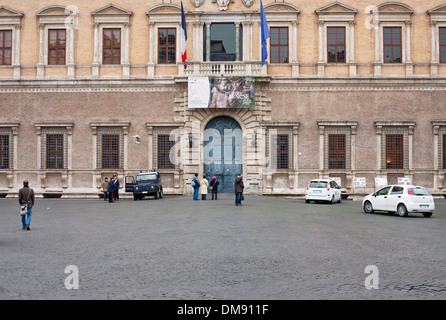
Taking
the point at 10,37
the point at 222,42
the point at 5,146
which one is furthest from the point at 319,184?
the point at 10,37

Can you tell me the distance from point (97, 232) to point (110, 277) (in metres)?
6.67

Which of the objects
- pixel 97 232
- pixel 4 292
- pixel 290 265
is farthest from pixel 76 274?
pixel 97 232

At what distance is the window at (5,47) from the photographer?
35750mm

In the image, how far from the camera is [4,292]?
25.2 ft

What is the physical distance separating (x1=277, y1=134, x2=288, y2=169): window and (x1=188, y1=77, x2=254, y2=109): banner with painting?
313 cm

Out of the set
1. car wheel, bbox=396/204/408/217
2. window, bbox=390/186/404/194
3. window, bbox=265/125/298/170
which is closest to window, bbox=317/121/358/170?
window, bbox=265/125/298/170

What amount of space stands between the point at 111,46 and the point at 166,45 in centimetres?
368

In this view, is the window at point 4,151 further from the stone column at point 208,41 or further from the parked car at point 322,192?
the parked car at point 322,192

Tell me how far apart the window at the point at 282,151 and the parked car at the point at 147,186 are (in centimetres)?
783

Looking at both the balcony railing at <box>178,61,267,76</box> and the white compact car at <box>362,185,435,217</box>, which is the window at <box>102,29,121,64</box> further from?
the white compact car at <box>362,185,435,217</box>

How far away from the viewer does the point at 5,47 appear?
→ 117ft

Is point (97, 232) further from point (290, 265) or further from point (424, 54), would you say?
point (424, 54)

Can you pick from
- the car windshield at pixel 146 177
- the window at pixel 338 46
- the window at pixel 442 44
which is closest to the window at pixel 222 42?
the window at pixel 338 46

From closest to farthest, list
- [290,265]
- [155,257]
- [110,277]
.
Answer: [110,277], [290,265], [155,257]
